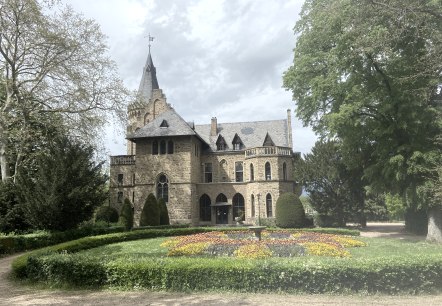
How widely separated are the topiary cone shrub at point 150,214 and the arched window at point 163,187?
502 centimetres

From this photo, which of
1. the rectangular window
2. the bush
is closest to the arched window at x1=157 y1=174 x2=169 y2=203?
the bush

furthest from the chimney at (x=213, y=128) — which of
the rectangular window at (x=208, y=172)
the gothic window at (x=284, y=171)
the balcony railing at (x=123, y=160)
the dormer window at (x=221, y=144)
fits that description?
the gothic window at (x=284, y=171)

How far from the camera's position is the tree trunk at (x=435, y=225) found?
18494mm

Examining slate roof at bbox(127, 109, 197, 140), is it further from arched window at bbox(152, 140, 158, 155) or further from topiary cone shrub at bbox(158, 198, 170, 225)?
topiary cone shrub at bbox(158, 198, 170, 225)

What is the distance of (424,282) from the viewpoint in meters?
8.47

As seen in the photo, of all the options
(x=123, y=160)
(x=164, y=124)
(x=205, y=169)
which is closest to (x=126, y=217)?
(x=123, y=160)

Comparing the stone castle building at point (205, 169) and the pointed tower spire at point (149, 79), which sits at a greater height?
the pointed tower spire at point (149, 79)

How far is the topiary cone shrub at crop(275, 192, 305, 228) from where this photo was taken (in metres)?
27.6

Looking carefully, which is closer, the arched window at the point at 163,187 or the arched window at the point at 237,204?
the arched window at the point at 163,187

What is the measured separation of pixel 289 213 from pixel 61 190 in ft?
56.4

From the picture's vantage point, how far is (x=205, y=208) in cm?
3612

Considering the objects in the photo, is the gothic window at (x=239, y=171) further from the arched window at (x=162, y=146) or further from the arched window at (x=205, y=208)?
the arched window at (x=162, y=146)

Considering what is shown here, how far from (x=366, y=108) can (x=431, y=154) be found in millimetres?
4181

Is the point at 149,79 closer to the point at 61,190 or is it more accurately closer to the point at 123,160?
the point at 123,160
